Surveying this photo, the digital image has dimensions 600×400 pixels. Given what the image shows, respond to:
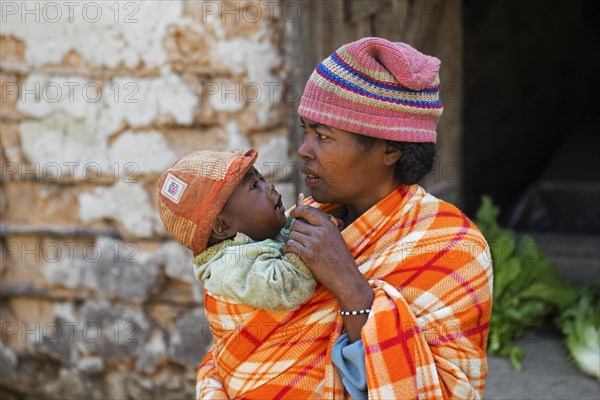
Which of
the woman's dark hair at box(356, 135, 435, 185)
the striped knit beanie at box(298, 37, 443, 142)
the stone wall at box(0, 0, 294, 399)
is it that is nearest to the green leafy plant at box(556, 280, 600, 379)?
the stone wall at box(0, 0, 294, 399)

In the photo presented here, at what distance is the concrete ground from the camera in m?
3.26

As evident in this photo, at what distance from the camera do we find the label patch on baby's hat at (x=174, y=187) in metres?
2.02

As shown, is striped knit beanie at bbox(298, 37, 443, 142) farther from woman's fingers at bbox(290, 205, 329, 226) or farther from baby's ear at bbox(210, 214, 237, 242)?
baby's ear at bbox(210, 214, 237, 242)

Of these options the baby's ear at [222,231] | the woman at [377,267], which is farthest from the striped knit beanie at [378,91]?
the baby's ear at [222,231]

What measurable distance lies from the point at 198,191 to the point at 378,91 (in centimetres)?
54

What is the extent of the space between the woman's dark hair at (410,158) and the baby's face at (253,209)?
30 cm

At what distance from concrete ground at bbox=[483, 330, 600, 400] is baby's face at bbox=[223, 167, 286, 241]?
1.60 metres

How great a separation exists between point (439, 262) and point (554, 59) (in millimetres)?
7380

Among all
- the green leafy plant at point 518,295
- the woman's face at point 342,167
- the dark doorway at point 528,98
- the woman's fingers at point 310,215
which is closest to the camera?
the woman's fingers at point 310,215

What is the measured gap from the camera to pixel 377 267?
6.81 ft

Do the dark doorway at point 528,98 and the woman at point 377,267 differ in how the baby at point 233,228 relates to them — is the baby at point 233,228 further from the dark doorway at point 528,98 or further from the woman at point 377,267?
the dark doorway at point 528,98

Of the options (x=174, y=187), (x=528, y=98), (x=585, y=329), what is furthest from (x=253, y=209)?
(x=528, y=98)

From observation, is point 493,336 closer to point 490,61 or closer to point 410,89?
point 410,89

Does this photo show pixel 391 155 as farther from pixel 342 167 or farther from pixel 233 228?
pixel 233 228
